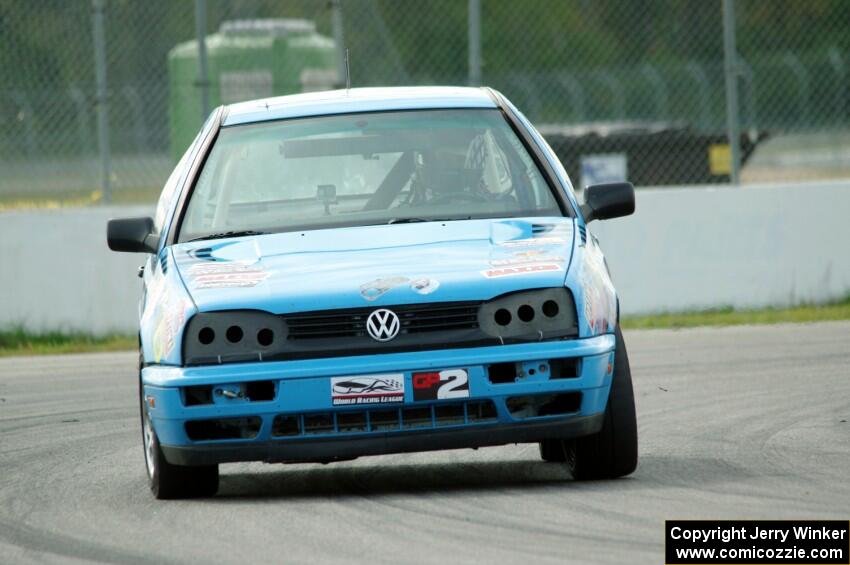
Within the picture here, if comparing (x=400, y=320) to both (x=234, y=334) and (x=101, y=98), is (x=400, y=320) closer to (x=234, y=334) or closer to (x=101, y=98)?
(x=234, y=334)

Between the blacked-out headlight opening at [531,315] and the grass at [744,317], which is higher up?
the blacked-out headlight opening at [531,315]

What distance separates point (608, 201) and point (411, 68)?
26.7 feet

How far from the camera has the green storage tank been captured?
14969mm

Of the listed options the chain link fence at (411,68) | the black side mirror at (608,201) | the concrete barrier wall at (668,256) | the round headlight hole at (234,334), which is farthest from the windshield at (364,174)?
the chain link fence at (411,68)

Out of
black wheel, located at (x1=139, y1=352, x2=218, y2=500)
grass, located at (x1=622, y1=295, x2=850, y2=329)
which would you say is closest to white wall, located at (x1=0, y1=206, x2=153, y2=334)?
grass, located at (x1=622, y1=295, x2=850, y2=329)

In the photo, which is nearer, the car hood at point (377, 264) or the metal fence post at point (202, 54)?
the car hood at point (377, 264)

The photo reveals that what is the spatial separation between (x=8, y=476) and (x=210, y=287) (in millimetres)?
1933

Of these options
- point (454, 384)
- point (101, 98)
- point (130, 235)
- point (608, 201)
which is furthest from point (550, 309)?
point (101, 98)

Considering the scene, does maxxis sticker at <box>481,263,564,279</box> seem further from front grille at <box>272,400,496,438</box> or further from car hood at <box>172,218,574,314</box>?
front grille at <box>272,400,496,438</box>

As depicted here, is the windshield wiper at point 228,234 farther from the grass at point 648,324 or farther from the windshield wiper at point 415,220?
the grass at point 648,324

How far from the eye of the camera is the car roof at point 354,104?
25.6 feet

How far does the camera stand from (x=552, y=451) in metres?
7.49

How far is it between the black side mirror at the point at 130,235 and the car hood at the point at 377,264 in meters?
0.36

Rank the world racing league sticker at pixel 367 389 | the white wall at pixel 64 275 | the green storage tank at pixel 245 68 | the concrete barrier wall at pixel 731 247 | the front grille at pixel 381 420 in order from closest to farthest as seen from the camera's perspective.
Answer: the world racing league sticker at pixel 367 389 → the front grille at pixel 381 420 → the white wall at pixel 64 275 → the concrete barrier wall at pixel 731 247 → the green storage tank at pixel 245 68
